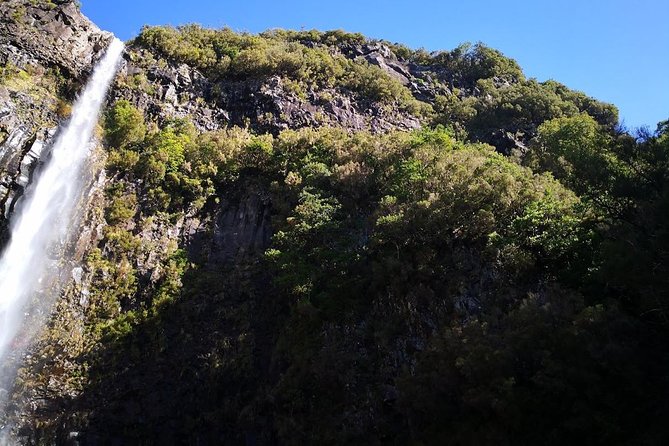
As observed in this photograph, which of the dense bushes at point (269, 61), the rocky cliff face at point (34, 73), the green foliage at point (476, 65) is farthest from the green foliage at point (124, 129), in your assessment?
the green foliage at point (476, 65)

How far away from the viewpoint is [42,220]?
21766 mm

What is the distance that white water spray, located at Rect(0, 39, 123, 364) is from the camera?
19.0m

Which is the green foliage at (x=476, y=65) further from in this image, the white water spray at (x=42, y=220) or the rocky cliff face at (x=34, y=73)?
the white water spray at (x=42, y=220)

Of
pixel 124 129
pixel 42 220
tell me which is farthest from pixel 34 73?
pixel 42 220

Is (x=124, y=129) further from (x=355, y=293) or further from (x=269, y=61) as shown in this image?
(x=355, y=293)

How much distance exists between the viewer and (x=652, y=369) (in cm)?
968

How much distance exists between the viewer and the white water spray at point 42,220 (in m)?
19.0

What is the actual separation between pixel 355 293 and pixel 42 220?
1419 cm

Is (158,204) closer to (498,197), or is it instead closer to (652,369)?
(498,197)

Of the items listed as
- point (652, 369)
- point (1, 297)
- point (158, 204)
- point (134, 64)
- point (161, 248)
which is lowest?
point (1, 297)

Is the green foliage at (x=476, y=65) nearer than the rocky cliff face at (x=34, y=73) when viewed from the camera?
No

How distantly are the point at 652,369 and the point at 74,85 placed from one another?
99.4 ft

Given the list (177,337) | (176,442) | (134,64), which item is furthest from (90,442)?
(134,64)

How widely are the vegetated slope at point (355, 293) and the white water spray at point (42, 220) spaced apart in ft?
4.58
